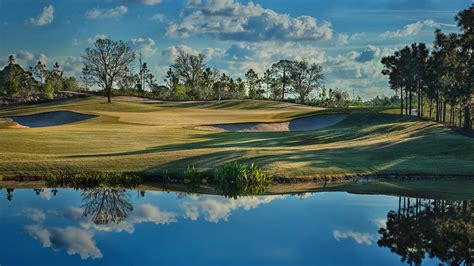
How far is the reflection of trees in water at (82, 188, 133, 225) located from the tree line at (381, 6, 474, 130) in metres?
45.1

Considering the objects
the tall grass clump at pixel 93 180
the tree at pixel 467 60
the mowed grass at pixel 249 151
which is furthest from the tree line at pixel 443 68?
the tall grass clump at pixel 93 180

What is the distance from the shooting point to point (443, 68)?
65438mm

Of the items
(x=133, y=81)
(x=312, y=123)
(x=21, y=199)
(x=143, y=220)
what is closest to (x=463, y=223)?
(x=143, y=220)

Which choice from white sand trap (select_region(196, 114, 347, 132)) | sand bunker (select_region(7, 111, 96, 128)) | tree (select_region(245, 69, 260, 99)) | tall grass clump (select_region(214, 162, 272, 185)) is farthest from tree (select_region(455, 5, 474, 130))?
tree (select_region(245, 69, 260, 99))

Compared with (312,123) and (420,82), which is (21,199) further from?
(420,82)

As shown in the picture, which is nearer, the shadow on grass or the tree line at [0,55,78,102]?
the shadow on grass

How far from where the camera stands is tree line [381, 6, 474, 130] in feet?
197

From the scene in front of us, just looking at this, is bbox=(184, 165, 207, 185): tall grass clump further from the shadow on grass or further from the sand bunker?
the sand bunker

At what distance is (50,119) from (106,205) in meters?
54.8

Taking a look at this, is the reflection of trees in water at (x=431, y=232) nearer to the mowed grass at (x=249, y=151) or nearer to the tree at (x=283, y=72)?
the mowed grass at (x=249, y=151)

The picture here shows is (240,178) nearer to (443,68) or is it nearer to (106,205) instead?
(106,205)

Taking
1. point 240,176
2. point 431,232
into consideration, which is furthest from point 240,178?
point 431,232

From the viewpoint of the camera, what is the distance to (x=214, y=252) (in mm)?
16594

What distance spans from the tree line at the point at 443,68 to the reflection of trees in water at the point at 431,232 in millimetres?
38530
